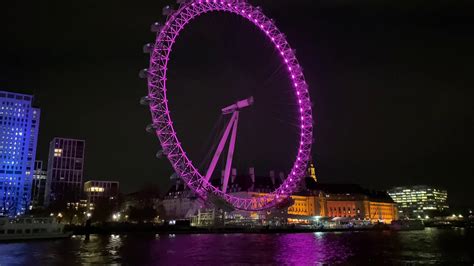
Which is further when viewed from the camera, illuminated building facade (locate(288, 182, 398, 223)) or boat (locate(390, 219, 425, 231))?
illuminated building facade (locate(288, 182, 398, 223))

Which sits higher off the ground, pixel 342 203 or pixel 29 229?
pixel 342 203

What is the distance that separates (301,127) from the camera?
198 ft

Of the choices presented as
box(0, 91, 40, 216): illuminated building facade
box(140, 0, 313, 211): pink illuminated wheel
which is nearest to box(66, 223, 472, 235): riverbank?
box(140, 0, 313, 211): pink illuminated wheel

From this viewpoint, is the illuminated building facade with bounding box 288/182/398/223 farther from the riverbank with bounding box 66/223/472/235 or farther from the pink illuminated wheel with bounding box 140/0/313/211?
the pink illuminated wheel with bounding box 140/0/313/211

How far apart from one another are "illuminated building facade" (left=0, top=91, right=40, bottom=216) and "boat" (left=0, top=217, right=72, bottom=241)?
7401 cm

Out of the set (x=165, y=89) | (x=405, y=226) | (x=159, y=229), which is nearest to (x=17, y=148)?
(x=159, y=229)

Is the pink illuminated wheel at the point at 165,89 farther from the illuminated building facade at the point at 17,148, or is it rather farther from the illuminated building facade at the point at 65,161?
the illuminated building facade at the point at 65,161

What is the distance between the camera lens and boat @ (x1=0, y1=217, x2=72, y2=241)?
5612 centimetres

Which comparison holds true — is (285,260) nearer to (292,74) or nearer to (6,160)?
(292,74)

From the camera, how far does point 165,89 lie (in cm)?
4775

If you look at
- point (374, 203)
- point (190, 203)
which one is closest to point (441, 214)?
point (374, 203)

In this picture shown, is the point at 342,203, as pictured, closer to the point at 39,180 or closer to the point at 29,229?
the point at 29,229

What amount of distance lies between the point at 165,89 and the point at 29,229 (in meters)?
29.1

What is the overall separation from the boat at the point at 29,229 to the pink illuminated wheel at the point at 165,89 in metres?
21.5
